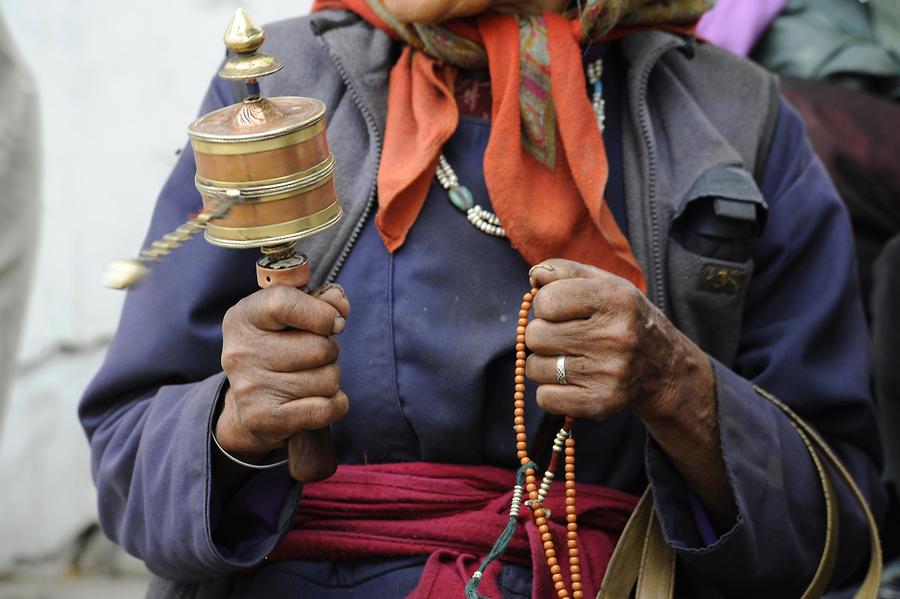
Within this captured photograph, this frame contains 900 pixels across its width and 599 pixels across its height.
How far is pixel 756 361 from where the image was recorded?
2.04 metres

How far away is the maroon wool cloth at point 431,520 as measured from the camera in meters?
1.85

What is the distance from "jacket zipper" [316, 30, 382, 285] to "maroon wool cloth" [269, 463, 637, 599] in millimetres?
311

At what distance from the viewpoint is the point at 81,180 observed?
149 inches

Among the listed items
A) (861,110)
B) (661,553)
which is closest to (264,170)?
(661,553)

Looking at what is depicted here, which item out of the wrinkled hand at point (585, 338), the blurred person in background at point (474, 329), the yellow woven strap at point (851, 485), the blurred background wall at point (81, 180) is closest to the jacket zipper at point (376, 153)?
the blurred person in background at point (474, 329)

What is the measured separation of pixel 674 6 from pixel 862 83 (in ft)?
4.37

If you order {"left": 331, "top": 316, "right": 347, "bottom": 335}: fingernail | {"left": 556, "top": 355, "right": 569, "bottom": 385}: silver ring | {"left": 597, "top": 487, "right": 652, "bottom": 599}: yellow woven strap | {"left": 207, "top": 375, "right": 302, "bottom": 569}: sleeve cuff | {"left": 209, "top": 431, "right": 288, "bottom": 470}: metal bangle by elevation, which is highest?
{"left": 331, "top": 316, "right": 347, "bottom": 335}: fingernail

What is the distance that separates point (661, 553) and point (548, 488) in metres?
0.22

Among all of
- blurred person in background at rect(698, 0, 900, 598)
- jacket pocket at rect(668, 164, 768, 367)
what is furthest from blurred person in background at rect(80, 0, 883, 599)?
blurred person in background at rect(698, 0, 900, 598)

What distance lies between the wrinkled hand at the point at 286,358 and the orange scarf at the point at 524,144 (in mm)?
363

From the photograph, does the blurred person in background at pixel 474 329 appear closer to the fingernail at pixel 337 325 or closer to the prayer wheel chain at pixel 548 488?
the prayer wheel chain at pixel 548 488

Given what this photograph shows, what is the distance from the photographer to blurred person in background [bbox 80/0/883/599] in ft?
5.98

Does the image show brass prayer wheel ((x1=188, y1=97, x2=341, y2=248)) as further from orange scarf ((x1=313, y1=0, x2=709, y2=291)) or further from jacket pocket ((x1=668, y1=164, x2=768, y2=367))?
jacket pocket ((x1=668, y1=164, x2=768, y2=367))

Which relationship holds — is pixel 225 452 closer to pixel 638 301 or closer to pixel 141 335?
pixel 141 335
